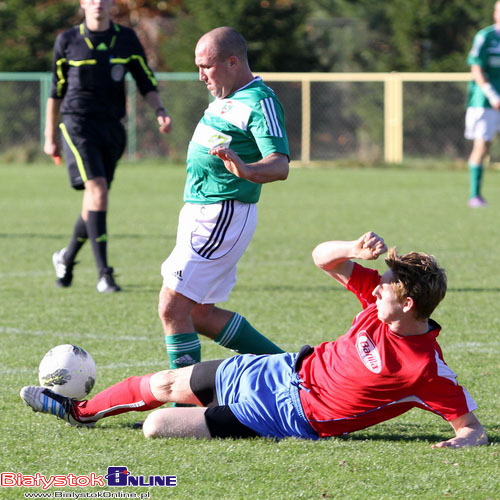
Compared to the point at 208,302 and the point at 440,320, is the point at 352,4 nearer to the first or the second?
the point at 440,320

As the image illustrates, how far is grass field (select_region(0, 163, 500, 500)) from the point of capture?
3777 millimetres

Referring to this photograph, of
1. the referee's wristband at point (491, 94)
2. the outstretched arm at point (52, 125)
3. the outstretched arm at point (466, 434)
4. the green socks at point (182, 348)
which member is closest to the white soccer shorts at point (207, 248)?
the green socks at point (182, 348)

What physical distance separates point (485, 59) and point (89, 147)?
6971 millimetres

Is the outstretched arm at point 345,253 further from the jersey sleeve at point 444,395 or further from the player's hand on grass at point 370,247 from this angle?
the jersey sleeve at point 444,395

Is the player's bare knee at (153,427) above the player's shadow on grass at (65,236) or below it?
above

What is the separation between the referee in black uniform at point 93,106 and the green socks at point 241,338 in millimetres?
3124

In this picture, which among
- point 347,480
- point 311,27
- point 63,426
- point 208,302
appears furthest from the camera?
point 311,27

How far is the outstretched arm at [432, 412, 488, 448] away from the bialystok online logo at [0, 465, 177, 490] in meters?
1.14

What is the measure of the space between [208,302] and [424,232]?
7.21m

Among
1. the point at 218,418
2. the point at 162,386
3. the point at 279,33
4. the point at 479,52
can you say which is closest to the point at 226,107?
the point at 162,386

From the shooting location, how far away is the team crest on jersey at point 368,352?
4098mm

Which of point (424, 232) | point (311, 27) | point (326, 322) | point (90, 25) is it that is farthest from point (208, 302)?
point (311, 27)

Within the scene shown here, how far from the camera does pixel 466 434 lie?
13.5ft

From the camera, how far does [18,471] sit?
3.78 meters
